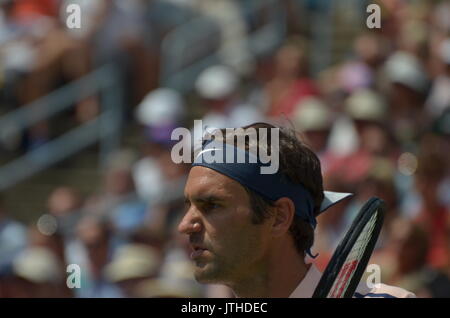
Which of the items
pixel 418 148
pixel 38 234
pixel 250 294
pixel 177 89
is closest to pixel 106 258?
pixel 38 234

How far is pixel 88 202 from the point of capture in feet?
28.9

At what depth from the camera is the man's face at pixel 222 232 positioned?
11.7 feet

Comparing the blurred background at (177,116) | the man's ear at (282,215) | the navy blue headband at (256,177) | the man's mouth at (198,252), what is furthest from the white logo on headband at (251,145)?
the blurred background at (177,116)

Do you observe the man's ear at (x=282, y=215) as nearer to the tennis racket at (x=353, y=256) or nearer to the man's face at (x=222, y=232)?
the man's face at (x=222, y=232)

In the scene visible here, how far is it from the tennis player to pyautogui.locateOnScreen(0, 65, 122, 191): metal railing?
6.19 metres

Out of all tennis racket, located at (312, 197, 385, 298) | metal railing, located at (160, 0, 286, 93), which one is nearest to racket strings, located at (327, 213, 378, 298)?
tennis racket, located at (312, 197, 385, 298)

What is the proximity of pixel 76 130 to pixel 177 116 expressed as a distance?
157cm

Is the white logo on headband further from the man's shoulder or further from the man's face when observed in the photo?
the man's shoulder

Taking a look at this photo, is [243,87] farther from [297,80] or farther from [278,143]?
[278,143]

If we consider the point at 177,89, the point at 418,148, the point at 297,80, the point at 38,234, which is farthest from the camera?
the point at 177,89

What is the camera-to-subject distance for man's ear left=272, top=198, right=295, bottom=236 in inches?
143

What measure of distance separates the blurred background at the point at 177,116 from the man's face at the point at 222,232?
1997 mm

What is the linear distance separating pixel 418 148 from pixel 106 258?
2.09 metres

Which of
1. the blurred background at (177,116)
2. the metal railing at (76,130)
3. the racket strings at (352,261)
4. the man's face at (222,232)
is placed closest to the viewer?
the racket strings at (352,261)
